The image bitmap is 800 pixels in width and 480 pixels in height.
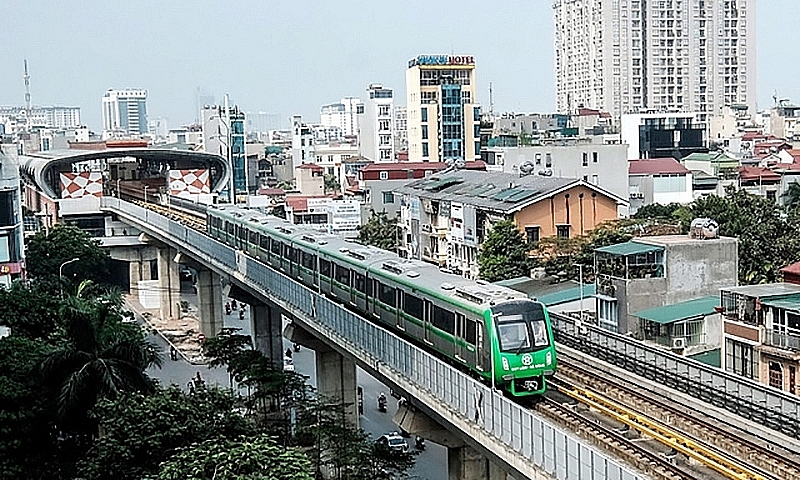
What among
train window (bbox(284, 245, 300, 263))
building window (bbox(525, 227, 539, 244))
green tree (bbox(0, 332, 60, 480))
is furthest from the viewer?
building window (bbox(525, 227, 539, 244))

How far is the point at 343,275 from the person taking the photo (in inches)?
1183

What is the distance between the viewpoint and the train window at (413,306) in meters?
23.7

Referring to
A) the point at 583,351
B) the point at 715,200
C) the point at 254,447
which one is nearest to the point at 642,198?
the point at 715,200

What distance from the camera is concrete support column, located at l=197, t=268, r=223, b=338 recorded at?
5650 centimetres

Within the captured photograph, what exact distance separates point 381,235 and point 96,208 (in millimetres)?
22789

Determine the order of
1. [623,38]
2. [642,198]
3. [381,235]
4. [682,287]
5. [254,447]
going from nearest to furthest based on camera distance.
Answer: [254,447], [682,287], [381,235], [642,198], [623,38]

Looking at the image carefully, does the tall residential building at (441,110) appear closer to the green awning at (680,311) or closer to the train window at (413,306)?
the green awning at (680,311)

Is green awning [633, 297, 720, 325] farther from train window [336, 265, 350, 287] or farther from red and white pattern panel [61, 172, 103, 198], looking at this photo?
red and white pattern panel [61, 172, 103, 198]

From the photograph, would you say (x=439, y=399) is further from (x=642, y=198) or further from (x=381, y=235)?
(x=642, y=198)

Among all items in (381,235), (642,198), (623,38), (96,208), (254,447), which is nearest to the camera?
(254,447)

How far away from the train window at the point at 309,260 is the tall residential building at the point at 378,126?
97.8 m

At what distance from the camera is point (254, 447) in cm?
1780

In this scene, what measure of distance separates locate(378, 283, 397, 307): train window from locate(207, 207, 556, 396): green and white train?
0.02 metres

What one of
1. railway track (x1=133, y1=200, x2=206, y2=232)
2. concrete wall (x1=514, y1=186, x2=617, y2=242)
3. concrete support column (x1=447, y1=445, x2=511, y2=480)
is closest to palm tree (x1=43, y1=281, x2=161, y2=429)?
concrete support column (x1=447, y1=445, x2=511, y2=480)
